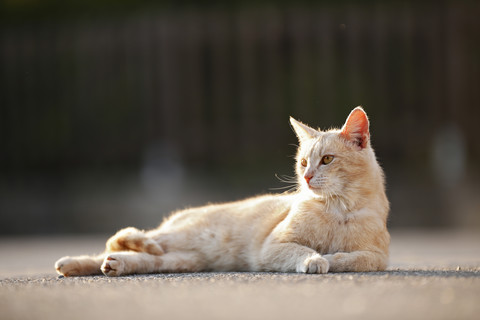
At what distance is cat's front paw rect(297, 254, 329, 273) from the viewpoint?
8.82 feet

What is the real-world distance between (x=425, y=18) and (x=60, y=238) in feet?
15.7

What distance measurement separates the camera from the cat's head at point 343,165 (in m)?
2.99

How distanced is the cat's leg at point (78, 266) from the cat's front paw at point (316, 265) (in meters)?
1.01

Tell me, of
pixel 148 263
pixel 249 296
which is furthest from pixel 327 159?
pixel 249 296

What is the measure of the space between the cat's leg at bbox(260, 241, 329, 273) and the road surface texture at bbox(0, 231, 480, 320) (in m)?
0.10

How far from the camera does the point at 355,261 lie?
9.20ft

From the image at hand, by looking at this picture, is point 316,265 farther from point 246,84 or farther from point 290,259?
point 246,84

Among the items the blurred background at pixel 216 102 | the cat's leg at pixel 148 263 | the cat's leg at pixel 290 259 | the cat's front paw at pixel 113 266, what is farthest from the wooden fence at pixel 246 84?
the cat's front paw at pixel 113 266

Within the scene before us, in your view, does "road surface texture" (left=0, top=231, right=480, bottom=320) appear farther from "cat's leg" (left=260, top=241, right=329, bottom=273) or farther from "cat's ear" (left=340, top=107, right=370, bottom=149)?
"cat's ear" (left=340, top=107, right=370, bottom=149)

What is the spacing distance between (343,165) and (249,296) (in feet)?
3.56

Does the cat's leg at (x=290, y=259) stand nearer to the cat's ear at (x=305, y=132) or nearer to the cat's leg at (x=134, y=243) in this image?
the cat's leg at (x=134, y=243)

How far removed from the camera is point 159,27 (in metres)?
7.75

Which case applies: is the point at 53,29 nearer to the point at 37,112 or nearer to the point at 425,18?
the point at 37,112

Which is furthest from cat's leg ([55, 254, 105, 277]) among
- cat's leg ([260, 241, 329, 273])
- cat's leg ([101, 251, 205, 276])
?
cat's leg ([260, 241, 329, 273])
